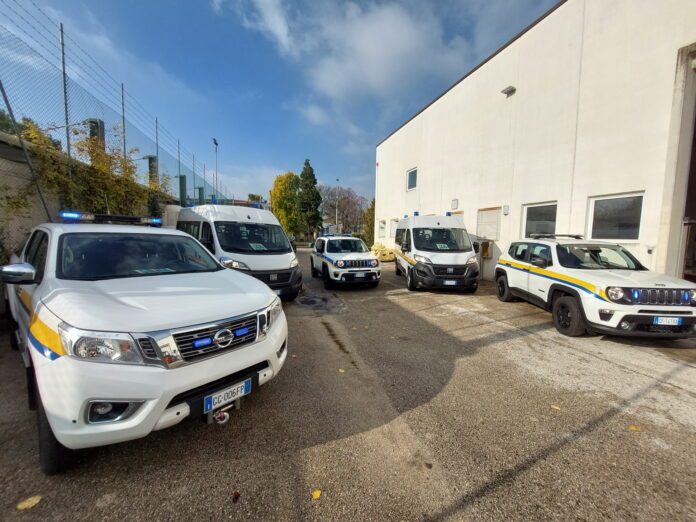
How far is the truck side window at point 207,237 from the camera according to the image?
6.36 meters

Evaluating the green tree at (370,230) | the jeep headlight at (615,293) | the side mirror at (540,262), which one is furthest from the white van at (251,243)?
the green tree at (370,230)

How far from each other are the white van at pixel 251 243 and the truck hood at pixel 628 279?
5.20 meters

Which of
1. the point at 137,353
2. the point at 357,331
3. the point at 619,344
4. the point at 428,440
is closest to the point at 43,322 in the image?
the point at 137,353

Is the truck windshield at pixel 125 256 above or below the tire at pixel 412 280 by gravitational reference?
above

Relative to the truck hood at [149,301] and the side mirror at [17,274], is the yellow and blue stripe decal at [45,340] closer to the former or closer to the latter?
the truck hood at [149,301]

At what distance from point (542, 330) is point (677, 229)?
3847 mm

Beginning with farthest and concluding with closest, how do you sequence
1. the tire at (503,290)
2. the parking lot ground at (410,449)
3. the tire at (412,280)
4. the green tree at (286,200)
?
1. the green tree at (286,200)
2. the tire at (412,280)
3. the tire at (503,290)
4. the parking lot ground at (410,449)

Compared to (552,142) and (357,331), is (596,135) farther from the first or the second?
(357,331)

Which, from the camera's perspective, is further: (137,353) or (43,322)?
(43,322)

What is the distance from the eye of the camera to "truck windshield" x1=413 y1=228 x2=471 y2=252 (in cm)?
879

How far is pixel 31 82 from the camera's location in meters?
5.61

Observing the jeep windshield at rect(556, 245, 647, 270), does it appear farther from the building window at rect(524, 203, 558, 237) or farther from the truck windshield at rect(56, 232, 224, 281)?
the truck windshield at rect(56, 232, 224, 281)

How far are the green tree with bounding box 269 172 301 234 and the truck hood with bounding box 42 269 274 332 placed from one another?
3452cm

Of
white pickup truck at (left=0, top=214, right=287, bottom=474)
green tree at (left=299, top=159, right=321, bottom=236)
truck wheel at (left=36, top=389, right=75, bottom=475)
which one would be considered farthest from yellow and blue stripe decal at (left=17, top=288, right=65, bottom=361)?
green tree at (left=299, top=159, right=321, bottom=236)
